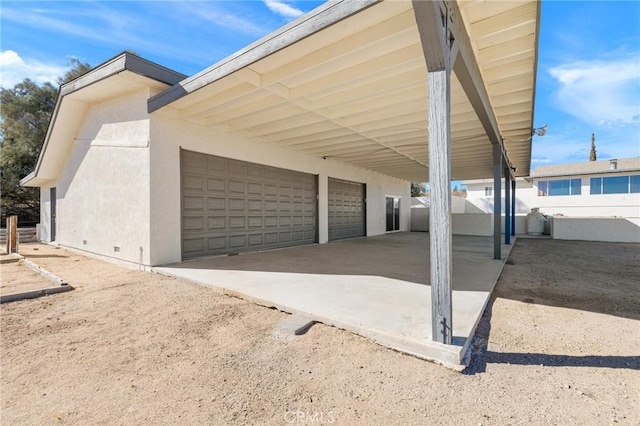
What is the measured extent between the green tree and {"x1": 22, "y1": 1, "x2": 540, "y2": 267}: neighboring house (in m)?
6.55

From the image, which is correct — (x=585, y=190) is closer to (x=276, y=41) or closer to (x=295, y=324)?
(x=276, y=41)

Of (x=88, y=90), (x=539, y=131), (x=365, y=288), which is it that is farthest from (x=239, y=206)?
(x=539, y=131)

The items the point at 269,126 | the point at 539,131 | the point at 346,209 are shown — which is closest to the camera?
the point at 269,126

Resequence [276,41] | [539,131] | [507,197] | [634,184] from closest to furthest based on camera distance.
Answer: [276,41] → [539,131] → [507,197] → [634,184]

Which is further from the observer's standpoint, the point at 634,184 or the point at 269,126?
the point at 634,184

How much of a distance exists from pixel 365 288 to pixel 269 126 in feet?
14.3

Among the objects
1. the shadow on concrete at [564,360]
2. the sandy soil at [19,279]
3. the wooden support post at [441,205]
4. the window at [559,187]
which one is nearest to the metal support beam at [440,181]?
the wooden support post at [441,205]

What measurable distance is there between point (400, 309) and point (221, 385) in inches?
79.4

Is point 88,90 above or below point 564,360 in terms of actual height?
above

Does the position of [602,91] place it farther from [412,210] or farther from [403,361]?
[403,361]

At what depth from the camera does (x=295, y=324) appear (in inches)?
116

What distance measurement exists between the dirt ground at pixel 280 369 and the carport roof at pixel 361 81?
304 centimetres

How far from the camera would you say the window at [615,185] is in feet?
49.4

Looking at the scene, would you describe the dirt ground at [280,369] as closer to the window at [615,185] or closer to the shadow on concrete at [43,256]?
the shadow on concrete at [43,256]
